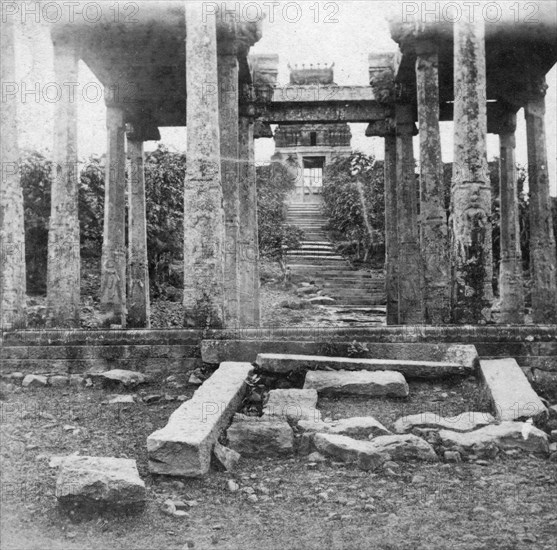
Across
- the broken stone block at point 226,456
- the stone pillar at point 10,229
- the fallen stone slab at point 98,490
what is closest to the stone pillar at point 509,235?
the stone pillar at point 10,229

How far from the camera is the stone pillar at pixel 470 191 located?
24.6 feet

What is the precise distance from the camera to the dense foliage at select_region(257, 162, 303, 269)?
24.4 metres

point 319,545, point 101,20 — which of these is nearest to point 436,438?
point 319,545

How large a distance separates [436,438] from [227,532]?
1.86m

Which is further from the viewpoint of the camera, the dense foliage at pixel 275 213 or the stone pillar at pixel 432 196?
the dense foliage at pixel 275 213

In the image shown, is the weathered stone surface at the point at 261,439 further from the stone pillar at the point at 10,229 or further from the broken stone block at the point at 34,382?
the stone pillar at the point at 10,229

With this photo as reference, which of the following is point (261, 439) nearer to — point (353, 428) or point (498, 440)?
point (353, 428)

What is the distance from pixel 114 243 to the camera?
42.1ft

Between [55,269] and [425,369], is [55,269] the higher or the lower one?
the higher one

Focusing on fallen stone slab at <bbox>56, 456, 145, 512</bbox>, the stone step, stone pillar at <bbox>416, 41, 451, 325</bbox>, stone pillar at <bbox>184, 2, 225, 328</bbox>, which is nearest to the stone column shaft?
stone pillar at <bbox>416, 41, 451, 325</bbox>

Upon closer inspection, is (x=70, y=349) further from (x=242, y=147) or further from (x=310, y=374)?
(x=242, y=147)

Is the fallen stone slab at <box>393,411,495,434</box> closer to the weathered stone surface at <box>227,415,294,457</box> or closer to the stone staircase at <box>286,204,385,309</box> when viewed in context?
the weathered stone surface at <box>227,415,294,457</box>

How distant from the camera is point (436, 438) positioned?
171 inches

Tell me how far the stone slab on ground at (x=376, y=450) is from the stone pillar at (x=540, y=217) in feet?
28.2
